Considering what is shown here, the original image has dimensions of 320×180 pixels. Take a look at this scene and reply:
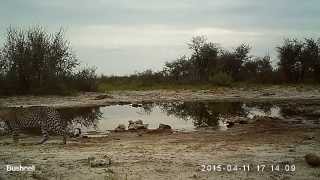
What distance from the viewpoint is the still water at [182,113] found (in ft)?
71.1

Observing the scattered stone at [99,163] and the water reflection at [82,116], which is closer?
the scattered stone at [99,163]

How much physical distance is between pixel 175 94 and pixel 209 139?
70.3 ft

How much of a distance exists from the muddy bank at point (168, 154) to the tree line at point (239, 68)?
1189 inches

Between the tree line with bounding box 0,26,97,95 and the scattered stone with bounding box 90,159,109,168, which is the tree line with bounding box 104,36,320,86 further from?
the scattered stone with bounding box 90,159,109,168

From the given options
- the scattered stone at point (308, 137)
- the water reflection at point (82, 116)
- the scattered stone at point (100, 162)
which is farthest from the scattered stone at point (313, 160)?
the water reflection at point (82, 116)

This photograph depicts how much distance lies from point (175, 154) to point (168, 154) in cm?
18

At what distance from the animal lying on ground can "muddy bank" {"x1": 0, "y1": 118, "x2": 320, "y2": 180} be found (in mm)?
386

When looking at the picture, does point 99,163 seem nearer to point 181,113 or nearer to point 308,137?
point 308,137

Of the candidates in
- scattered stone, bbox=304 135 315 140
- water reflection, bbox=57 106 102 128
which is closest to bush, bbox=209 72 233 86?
water reflection, bbox=57 106 102 128

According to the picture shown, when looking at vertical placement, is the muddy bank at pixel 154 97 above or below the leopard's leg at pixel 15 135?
above

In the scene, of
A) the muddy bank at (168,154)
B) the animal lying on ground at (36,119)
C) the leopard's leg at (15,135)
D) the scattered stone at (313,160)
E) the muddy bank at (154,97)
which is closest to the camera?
the muddy bank at (168,154)

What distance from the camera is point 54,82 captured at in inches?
1412

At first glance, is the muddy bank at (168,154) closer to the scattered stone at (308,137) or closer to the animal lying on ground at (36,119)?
the scattered stone at (308,137)

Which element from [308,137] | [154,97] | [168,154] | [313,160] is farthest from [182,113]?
[313,160]
